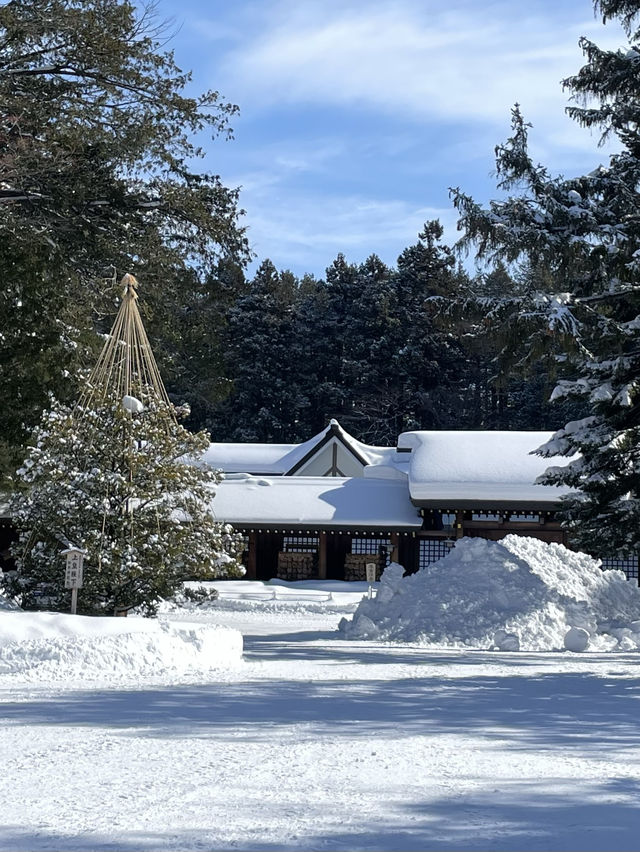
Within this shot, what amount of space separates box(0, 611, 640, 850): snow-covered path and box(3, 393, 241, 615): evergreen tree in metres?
5.04

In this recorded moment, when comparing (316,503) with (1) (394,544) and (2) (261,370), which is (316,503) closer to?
(1) (394,544)

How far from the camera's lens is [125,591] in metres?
16.0

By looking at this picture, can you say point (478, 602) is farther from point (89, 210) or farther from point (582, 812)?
point (582, 812)

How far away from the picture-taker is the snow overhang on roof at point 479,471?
33644mm

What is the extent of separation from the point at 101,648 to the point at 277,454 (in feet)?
117

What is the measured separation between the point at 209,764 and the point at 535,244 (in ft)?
37.8

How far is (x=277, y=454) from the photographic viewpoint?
1869 inches

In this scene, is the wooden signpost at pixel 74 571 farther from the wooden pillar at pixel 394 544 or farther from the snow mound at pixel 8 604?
the wooden pillar at pixel 394 544

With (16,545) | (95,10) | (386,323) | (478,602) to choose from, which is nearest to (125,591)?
(16,545)

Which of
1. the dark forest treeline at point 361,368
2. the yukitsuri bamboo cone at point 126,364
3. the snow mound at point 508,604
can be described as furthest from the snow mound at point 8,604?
the dark forest treeline at point 361,368

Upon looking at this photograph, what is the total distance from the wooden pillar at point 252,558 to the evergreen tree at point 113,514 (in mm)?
18397

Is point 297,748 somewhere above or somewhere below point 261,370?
below

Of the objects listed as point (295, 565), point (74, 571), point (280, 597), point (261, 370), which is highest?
point (261, 370)

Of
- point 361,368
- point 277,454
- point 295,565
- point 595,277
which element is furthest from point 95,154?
point 361,368
